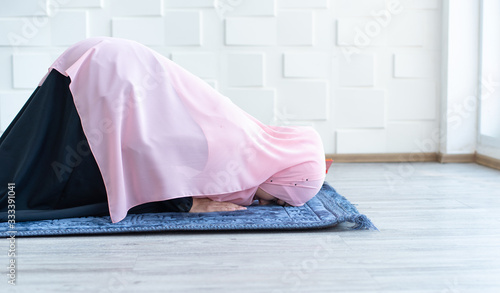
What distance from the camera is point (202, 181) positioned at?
85.3 inches

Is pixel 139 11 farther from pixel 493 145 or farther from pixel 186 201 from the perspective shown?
pixel 493 145

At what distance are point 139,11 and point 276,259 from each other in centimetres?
276

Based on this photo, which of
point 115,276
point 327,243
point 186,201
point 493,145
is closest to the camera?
point 115,276

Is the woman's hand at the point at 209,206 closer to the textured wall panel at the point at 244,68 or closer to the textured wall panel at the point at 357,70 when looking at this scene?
the textured wall panel at the point at 244,68

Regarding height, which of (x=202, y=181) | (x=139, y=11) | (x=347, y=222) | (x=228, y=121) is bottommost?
(x=347, y=222)

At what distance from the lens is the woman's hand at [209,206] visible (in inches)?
89.6

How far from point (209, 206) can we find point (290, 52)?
205 cm

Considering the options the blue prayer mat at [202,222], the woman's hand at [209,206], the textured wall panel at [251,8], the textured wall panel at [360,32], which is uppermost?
the textured wall panel at [251,8]

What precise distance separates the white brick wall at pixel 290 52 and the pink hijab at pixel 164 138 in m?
1.78

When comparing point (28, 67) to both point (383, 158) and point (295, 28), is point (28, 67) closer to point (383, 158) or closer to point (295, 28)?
point (295, 28)

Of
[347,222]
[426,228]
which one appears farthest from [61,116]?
[426,228]

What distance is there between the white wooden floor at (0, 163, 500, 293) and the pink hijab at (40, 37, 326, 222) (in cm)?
24

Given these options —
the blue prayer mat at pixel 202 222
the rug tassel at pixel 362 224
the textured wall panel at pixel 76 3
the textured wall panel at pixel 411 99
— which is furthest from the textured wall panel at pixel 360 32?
the rug tassel at pixel 362 224

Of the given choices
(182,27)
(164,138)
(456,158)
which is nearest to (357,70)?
(456,158)
